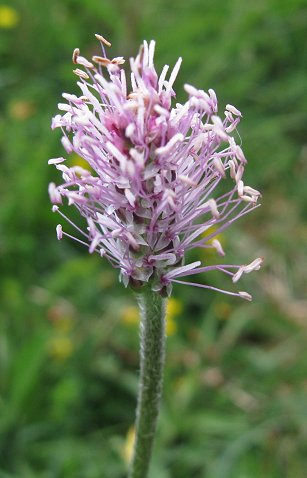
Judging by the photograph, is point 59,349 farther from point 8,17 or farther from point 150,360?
point 8,17

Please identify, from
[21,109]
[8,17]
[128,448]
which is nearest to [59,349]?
[128,448]

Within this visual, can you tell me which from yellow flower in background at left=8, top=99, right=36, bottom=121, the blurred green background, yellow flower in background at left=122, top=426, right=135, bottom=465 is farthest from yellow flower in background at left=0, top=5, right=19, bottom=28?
yellow flower in background at left=122, top=426, right=135, bottom=465

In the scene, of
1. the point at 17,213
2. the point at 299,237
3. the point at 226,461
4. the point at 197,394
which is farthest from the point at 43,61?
the point at 226,461

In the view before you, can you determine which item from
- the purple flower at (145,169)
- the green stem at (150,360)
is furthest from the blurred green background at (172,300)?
the purple flower at (145,169)

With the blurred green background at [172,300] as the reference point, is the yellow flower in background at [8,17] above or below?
above

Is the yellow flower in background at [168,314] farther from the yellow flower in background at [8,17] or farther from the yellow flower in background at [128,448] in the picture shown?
the yellow flower in background at [8,17]
